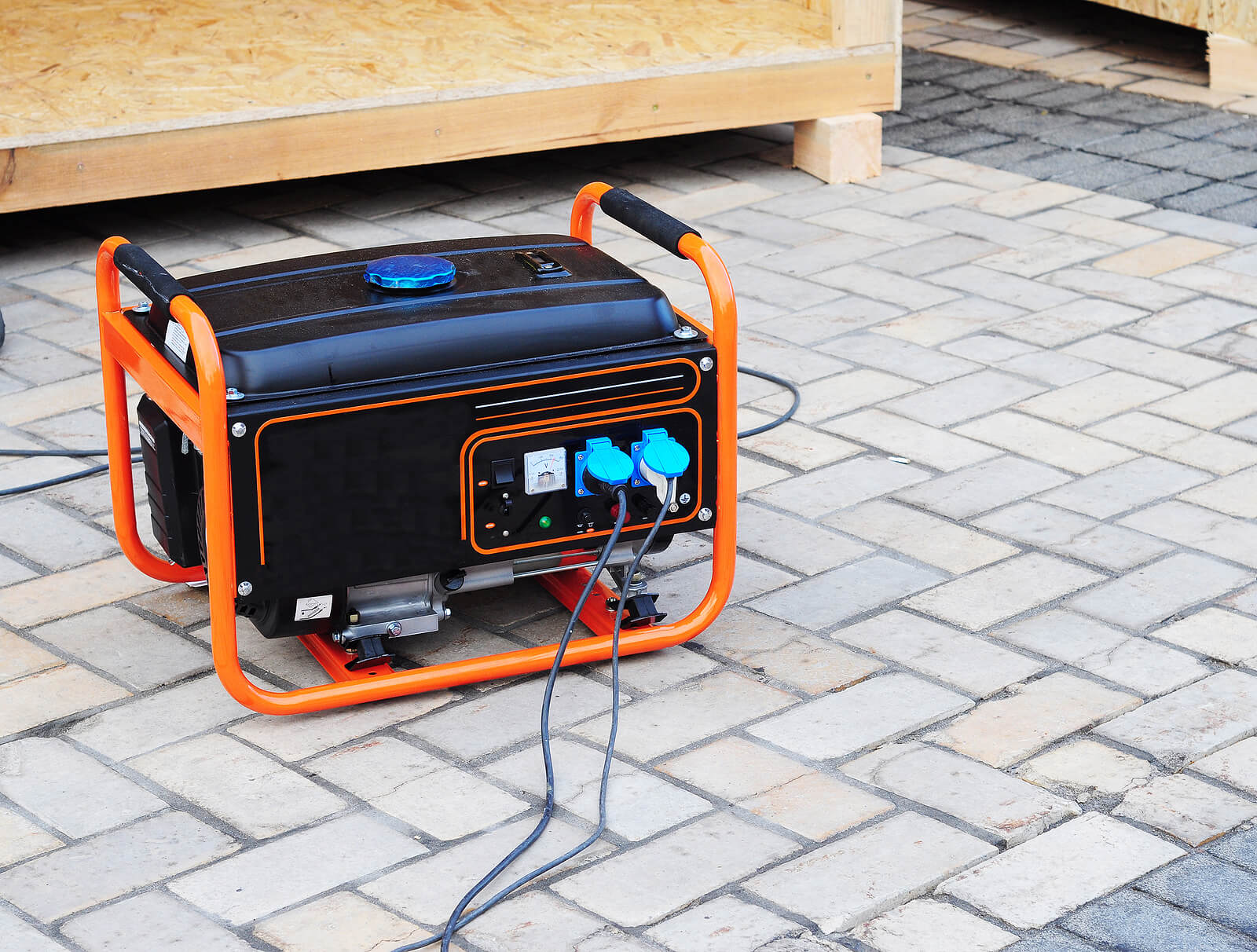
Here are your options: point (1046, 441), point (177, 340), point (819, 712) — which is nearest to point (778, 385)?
point (1046, 441)

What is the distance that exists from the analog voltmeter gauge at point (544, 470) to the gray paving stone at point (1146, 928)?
1.05 metres

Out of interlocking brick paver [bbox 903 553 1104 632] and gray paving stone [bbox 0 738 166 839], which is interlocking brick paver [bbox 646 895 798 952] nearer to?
gray paving stone [bbox 0 738 166 839]

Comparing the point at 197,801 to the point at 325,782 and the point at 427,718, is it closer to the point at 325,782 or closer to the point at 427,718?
the point at 325,782

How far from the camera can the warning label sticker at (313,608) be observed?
272cm

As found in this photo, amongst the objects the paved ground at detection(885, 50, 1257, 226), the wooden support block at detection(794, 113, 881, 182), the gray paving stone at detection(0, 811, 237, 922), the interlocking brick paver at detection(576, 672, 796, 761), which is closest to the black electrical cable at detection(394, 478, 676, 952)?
the interlocking brick paver at detection(576, 672, 796, 761)

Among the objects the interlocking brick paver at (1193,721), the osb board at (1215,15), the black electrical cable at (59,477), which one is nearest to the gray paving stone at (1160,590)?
the interlocking brick paver at (1193,721)

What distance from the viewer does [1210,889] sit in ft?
7.72

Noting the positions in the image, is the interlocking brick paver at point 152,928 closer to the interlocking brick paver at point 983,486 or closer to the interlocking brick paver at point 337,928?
the interlocking brick paver at point 337,928

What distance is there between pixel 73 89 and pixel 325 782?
343cm

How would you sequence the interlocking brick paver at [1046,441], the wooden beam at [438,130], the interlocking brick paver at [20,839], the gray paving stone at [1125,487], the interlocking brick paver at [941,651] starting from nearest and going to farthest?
the interlocking brick paver at [20,839] → the interlocking brick paver at [941,651] → the gray paving stone at [1125,487] → the interlocking brick paver at [1046,441] → the wooden beam at [438,130]

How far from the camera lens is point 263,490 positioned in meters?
2.55

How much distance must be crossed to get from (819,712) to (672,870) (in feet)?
1.70

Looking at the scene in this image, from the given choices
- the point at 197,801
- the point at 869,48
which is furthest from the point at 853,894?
the point at 869,48

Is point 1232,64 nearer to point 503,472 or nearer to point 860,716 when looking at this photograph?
point 860,716
